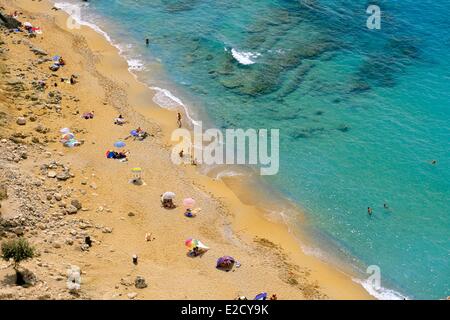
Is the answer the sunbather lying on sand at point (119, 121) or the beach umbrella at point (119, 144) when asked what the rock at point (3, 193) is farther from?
the sunbather lying on sand at point (119, 121)

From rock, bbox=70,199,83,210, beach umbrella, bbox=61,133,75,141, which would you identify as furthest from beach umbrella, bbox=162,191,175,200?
beach umbrella, bbox=61,133,75,141

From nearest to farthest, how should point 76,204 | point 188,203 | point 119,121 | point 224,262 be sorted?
point 224,262
point 76,204
point 188,203
point 119,121

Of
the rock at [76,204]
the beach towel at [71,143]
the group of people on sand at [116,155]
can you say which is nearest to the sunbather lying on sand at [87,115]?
the beach towel at [71,143]

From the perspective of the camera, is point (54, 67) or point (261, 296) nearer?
point (261, 296)

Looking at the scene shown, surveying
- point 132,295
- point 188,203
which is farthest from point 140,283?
point 188,203

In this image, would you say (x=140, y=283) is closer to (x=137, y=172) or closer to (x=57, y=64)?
(x=137, y=172)
